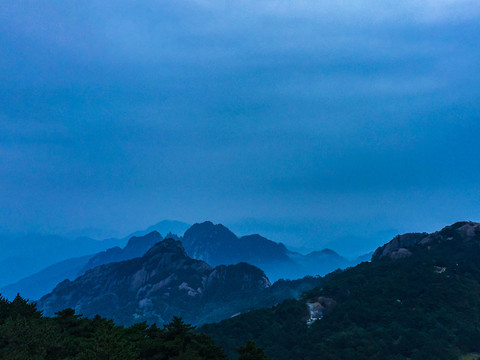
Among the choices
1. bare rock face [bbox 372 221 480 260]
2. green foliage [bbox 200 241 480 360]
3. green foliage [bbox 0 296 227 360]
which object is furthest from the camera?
bare rock face [bbox 372 221 480 260]

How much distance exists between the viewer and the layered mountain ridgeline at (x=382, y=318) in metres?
63.3

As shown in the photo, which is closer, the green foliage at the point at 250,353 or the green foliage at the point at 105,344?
the green foliage at the point at 105,344

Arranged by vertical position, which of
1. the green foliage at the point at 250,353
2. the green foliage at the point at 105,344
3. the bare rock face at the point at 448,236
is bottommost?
the green foliage at the point at 250,353

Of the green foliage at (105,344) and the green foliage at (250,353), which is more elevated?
the green foliage at (105,344)

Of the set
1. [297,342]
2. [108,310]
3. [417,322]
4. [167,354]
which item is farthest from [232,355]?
[108,310]

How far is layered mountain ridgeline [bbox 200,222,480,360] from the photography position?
6328 cm

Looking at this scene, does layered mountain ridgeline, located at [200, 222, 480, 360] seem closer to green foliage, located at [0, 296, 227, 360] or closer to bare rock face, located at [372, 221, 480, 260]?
bare rock face, located at [372, 221, 480, 260]

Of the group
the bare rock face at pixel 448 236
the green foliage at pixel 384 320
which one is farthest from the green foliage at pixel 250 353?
the bare rock face at pixel 448 236

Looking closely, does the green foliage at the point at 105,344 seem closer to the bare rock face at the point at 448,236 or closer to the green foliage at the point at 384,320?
the green foliage at the point at 384,320

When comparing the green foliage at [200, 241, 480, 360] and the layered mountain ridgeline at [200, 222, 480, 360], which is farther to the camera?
the layered mountain ridgeline at [200, 222, 480, 360]

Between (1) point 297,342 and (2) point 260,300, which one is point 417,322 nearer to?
(1) point 297,342

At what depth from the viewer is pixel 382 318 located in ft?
243

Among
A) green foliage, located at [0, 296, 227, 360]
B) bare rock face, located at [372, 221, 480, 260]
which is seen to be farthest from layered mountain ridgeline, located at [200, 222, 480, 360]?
green foliage, located at [0, 296, 227, 360]

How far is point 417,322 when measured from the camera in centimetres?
7106
